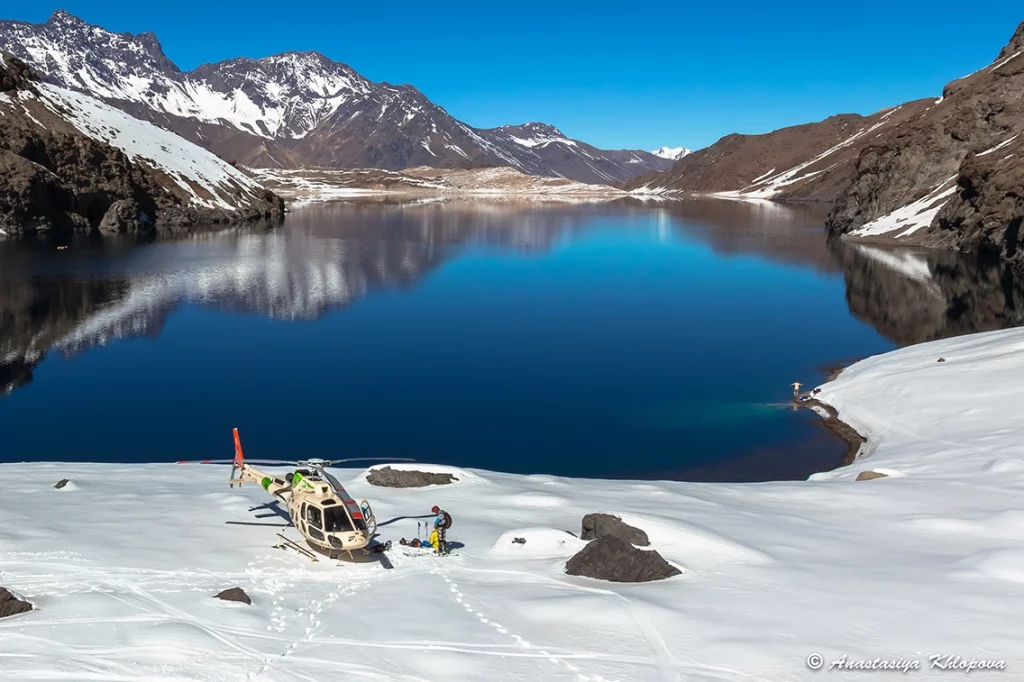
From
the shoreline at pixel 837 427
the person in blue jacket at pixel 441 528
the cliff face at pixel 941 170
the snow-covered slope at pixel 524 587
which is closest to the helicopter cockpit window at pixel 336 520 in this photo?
the snow-covered slope at pixel 524 587

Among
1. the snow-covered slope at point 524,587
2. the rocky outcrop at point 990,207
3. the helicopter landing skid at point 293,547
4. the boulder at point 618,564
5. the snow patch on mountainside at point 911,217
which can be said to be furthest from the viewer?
the snow patch on mountainside at point 911,217

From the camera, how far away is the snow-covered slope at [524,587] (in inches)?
551

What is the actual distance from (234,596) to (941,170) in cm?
12820

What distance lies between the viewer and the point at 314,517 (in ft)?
61.6

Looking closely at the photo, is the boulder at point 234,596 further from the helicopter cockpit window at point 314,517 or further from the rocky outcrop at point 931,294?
the rocky outcrop at point 931,294

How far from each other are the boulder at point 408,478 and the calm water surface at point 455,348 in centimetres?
641

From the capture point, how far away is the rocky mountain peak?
159875 millimetres

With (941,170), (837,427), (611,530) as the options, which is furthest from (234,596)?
(941,170)

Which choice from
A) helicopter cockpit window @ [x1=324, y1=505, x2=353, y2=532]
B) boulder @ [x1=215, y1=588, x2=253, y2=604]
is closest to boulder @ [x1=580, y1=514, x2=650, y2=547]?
helicopter cockpit window @ [x1=324, y1=505, x2=353, y2=532]

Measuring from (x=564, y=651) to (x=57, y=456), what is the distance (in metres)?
25.0

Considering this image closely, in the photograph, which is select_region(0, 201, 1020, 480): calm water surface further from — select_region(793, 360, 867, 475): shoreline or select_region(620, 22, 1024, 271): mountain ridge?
select_region(620, 22, 1024, 271): mountain ridge

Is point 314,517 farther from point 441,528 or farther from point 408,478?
point 408,478

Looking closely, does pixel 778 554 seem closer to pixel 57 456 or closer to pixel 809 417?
pixel 809 417

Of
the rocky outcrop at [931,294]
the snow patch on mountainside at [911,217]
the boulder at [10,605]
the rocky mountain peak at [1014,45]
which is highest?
the rocky mountain peak at [1014,45]
